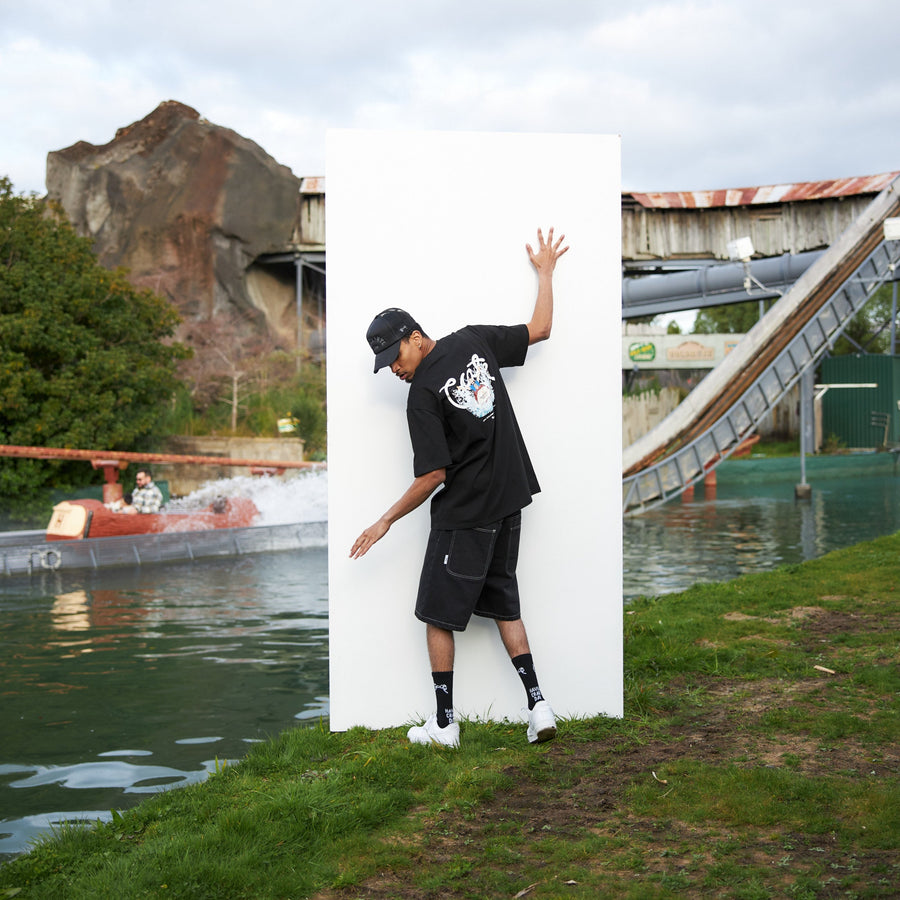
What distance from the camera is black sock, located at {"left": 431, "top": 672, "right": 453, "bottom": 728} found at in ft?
14.5

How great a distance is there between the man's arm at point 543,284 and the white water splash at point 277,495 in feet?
41.0

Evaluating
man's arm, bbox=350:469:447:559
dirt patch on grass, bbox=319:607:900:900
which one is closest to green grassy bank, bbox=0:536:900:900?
dirt patch on grass, bbox=319:607:900:900

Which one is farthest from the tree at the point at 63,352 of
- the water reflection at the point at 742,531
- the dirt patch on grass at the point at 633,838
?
the dirt patch on grass at the point at 633,838

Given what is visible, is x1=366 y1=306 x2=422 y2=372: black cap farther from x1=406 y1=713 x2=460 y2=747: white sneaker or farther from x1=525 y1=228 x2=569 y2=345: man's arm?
x1=406 y1=713 x2=460 y2=747: white sneaker

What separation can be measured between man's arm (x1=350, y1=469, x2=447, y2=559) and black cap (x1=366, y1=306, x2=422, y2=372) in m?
0.52

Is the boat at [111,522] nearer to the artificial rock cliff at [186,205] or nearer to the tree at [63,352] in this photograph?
the tree at [63,352]

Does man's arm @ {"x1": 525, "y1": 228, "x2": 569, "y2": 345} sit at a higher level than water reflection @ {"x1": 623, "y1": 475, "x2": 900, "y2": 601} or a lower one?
higher

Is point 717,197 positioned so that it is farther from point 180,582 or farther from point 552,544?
point 552,544

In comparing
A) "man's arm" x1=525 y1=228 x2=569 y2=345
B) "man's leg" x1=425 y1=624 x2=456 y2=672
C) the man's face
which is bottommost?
"man's leg" x1=425 y1=624 x2=456 y2=672

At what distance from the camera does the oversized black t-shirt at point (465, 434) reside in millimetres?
4254

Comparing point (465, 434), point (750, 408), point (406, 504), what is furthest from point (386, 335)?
point (750, 408)

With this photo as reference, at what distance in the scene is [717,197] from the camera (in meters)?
31.5

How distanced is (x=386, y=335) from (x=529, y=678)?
1.63 metres

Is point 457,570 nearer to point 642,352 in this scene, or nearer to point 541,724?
point 541,724
